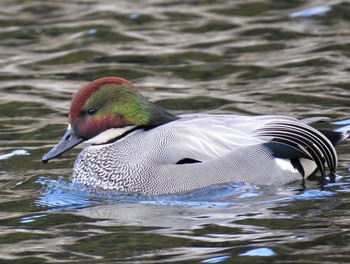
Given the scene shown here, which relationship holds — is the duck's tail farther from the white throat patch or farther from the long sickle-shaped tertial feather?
the white throat patch

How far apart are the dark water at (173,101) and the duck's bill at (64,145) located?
25cm

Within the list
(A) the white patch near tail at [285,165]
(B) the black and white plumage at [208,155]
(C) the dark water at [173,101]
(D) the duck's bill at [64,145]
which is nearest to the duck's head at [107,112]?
(D) the duck's bill at [64,145]

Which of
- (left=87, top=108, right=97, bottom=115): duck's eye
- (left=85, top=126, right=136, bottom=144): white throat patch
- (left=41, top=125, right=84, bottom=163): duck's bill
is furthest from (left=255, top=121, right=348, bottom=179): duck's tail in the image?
(left=41, top=125, right=84, bottom=163): duck's bill

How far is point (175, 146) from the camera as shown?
7828 millimetres

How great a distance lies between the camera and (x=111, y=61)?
40.5 feet

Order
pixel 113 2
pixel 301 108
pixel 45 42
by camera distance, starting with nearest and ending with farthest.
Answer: pixel 301 108, pixel 45 42, pixel 113 2

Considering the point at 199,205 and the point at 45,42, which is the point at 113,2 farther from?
the point at 199,205

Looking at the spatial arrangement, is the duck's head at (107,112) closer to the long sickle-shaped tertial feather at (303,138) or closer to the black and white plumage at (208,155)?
the black and white plumage at (208,155)

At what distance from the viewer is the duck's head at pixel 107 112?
8086 mm

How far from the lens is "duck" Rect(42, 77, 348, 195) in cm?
781

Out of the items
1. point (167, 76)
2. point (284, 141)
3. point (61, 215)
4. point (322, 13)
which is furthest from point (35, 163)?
point (322, 13)

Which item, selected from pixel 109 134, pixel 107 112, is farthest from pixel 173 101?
pixel 107 112

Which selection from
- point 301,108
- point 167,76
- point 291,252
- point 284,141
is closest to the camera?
point 291,252

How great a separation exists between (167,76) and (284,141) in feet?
12.7
